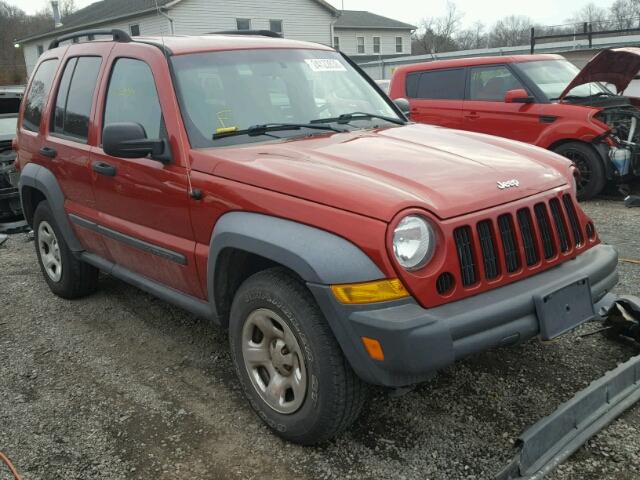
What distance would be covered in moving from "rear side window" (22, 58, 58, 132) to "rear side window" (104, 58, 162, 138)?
111 cm

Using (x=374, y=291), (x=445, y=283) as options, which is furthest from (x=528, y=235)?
(x=374, y=291)

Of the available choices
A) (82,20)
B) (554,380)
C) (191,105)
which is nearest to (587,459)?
(554,380)

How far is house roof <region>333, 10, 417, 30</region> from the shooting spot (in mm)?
42438

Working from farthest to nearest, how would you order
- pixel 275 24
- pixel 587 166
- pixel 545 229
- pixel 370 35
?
pixel 370 35
pixel 275 24
pixel 587 166
pixel 545 229

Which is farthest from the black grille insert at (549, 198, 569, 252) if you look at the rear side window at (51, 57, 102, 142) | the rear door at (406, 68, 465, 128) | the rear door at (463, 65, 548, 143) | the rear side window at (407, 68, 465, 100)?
the rear side window at (407, 68, 465, 100)

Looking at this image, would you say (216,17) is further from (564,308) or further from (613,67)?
(564,308)

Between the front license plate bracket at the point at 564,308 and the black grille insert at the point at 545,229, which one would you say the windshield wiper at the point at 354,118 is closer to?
the black grille insert at the point at 545,229

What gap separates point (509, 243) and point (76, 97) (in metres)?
3.20

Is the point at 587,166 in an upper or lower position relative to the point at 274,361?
upper

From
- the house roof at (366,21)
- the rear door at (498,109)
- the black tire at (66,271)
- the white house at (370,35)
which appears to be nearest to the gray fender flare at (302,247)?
the black tire at (66,271)

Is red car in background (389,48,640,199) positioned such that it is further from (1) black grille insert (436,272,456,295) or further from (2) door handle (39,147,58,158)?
(2) door handle (39,147,58,158)

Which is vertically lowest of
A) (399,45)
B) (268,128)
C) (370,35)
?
(268,128)

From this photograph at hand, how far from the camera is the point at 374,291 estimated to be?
2.42 m

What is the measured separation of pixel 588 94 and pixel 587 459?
21.4 ft
